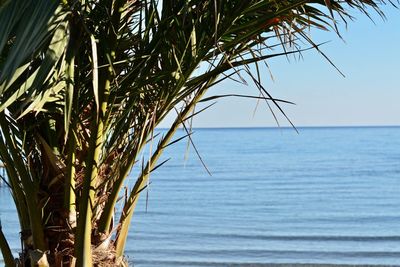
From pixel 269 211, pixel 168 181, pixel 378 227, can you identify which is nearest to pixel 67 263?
pixel 378 227

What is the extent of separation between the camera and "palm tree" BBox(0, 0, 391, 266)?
10.5 ft

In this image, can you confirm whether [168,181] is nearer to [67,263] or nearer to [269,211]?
[269,211]

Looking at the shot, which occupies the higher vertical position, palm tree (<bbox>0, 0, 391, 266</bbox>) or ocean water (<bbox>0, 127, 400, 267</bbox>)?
palm tree (<bbox>0, 0, 391, 266</bbox>)

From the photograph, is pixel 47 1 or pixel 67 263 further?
pixel 67 263

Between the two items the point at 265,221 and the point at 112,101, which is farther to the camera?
the point at 265,221

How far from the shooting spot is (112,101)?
3383 mm

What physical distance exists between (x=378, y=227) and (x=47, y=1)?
12837 millimetres

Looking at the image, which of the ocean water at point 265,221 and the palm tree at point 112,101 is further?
the ocean water at point 265,221

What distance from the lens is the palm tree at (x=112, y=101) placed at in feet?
10.5

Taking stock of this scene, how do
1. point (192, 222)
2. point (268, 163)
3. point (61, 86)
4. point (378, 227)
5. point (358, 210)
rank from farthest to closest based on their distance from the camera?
point (268, 163)
point (358, 210)
point (192, 222)
point (378, 227)
point (61, 86)

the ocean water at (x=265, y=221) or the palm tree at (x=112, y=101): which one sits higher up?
the palm tree at (x=112, y=101)

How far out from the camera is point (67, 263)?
3543 millimetres

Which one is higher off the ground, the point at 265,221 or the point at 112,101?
the point at 112,101

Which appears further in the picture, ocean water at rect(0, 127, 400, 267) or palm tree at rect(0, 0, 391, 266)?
ocean water at rect(0, 127, 400, 267)
